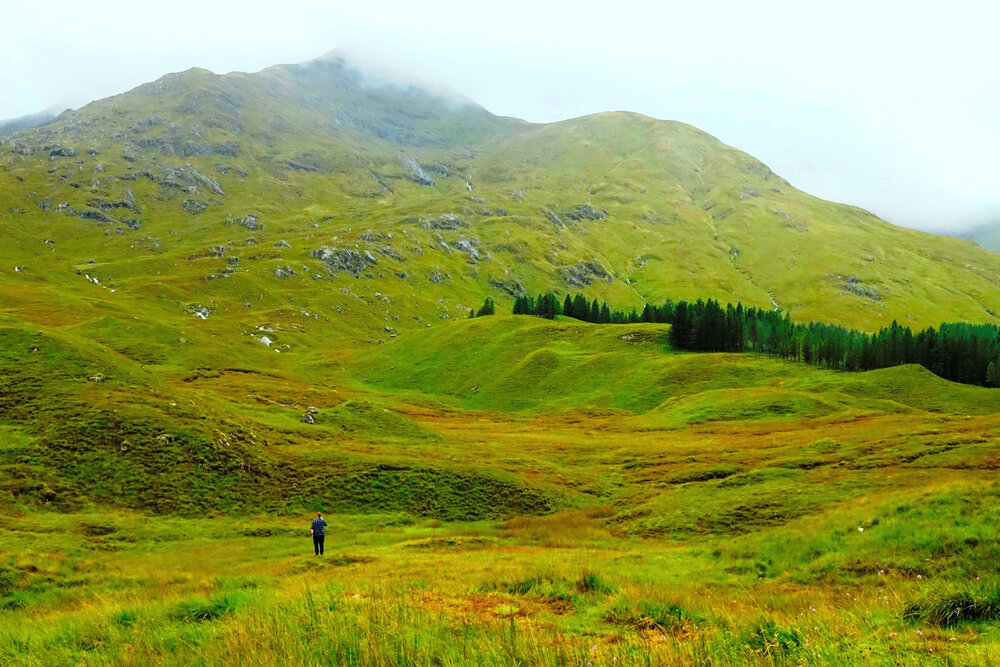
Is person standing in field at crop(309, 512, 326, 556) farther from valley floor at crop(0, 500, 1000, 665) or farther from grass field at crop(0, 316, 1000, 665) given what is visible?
valley floor at crop(0, 500, 1000, 665)

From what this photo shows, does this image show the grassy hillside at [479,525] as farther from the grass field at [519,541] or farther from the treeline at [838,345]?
the treeline at [838,345]

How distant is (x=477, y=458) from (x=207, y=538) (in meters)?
28.8

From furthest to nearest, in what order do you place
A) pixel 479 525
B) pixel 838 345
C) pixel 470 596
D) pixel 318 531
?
pixel 838 345 → pixel 479 525 → pixel 318 531 → pixel 470 596

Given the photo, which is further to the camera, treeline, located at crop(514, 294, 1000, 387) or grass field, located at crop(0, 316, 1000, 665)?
treeline, located at crop(514, 294, 1000, 387)

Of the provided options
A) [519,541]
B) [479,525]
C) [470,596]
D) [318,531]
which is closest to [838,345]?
[479,525]

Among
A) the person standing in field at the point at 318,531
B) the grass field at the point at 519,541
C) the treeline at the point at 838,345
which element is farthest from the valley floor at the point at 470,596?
the treeline at the point at 838,345

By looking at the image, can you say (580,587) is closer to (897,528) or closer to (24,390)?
(897,528)

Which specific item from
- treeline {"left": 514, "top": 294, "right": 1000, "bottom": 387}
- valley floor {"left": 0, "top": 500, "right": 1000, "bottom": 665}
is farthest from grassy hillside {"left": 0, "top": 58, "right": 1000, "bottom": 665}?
treeline {"left": 514, "top": 294, "right": 1000, "bottom": 387}

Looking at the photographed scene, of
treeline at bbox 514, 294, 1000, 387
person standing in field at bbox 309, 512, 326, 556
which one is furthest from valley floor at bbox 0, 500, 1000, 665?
treeline at bbox 514, 294, 1000, 387

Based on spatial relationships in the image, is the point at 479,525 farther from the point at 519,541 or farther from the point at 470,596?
the point at 470,596

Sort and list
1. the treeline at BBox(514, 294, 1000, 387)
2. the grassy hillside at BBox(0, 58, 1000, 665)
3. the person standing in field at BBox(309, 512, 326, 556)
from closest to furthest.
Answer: the grassy hillside at BBox(0, 58, 1000, 665) < the person standing in field at BBox(309, 512, 326, 556) < the treeline at BBox(514, 294, 1000, 387)

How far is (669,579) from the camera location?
20.2 metres

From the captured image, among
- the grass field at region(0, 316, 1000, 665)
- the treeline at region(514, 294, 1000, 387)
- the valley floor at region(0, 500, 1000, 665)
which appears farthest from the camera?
the treeline at region(514, 294, 1000, 387)

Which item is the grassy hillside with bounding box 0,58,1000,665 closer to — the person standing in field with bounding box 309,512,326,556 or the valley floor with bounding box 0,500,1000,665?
the valley floor with bounding box 0,500,1000,665
